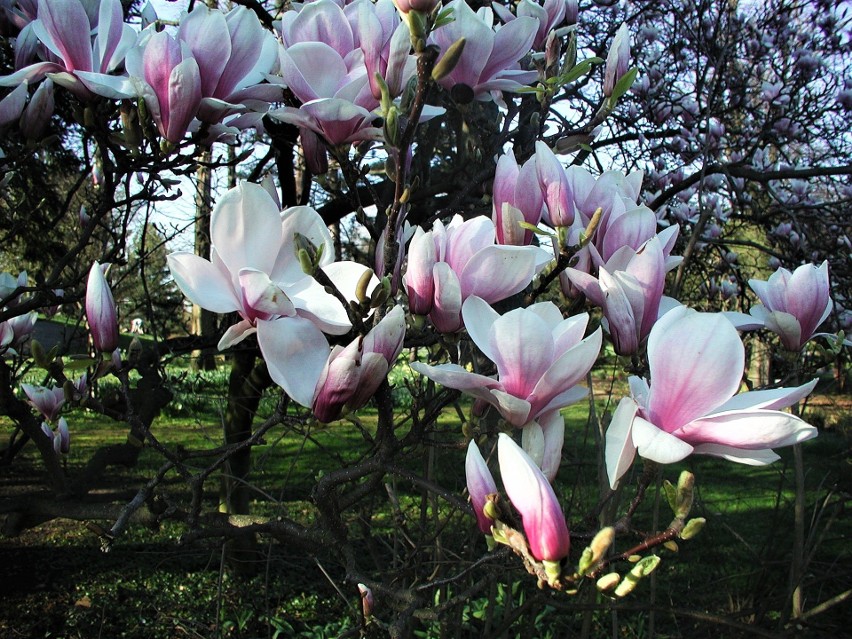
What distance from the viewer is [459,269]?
80 cm

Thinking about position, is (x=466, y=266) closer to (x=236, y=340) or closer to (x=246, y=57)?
(x=236, y=340)

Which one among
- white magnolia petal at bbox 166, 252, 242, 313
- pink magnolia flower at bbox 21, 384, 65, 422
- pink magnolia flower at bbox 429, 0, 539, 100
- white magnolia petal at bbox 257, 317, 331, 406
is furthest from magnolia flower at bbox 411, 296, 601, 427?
pink magnolia flower at bbox 21, 384, 65, 422

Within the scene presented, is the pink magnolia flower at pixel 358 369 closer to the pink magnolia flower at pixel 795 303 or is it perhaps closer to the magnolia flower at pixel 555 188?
the magnolia flower at pixel 555 188

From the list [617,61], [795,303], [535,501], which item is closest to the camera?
[535,501]

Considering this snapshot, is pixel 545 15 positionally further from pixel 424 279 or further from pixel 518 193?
pixel 424 279

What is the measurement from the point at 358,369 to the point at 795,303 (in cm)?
76

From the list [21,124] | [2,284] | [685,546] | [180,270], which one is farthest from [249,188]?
[685,546]

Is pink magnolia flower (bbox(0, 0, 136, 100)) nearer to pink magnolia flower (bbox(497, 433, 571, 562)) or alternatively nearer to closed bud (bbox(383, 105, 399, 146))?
closed bud (bbox(383, 105, 399, 146))

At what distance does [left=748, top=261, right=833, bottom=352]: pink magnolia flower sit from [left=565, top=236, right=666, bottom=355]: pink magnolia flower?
0.32 m

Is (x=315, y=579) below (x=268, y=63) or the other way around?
below

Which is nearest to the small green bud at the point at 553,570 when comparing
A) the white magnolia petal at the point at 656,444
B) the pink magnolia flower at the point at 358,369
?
the white magnolia petal at the point at 656,444

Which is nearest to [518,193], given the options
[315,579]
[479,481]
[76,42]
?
[479,481]

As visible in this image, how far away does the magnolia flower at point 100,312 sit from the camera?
36.4 inches

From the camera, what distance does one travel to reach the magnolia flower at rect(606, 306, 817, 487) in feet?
2.06
